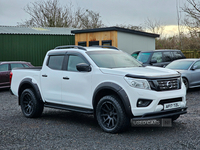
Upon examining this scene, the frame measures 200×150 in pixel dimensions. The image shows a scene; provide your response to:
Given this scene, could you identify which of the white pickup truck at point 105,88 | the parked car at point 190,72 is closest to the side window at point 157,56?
the parked car at point 190,72

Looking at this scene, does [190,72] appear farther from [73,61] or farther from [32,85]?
[32,85]

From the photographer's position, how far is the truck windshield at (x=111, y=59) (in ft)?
22.1

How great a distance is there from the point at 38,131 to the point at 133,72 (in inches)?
97.6

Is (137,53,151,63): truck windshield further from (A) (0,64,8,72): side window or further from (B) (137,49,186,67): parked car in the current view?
(A) (0,64,8,72): side window

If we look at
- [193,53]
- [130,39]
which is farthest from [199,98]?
[193,53]

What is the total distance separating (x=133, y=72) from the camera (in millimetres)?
5973

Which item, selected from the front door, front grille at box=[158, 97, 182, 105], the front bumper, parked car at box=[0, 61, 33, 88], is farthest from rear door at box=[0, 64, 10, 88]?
front grille at box=[158, 97, 182, 105]

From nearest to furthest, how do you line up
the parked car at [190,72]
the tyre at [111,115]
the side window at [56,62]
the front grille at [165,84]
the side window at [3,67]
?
the front grille at [165,84]
the tyre at [111,115]
the side window at [56,62]
the parked car at [190,72]
the side window at [3,67]

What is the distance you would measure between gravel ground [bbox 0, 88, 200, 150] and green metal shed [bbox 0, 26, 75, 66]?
1686 centimetres

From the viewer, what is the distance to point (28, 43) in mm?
24812

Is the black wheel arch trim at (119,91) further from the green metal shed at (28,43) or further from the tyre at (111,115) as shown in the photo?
the green metal shed at (28,43)

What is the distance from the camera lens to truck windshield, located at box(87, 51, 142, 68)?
265 inches

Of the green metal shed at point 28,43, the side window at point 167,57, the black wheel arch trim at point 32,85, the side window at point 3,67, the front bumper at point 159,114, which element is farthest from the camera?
the green metal shed at point 28,43

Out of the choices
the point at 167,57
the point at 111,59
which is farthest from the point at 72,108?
the point at 167,57
